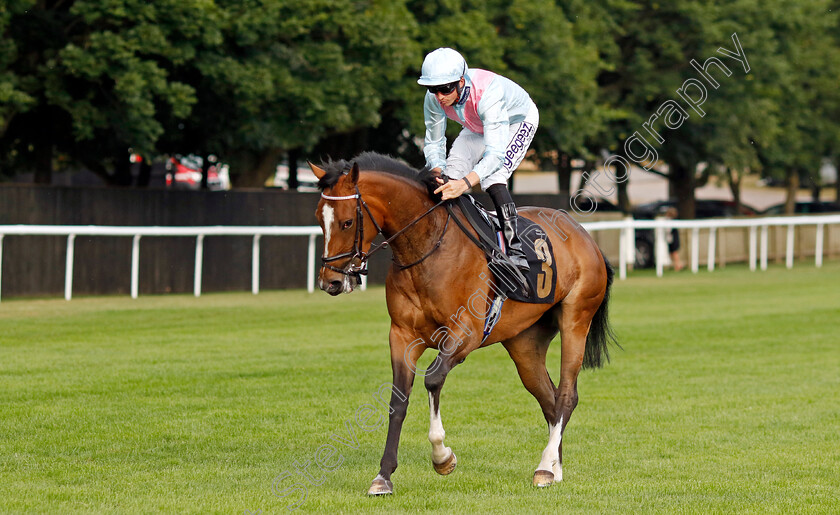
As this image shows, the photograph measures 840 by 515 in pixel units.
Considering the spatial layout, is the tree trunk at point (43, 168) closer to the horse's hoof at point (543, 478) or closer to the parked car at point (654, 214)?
the parked car at point (654, 214)

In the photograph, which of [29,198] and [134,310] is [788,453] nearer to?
[134,310]

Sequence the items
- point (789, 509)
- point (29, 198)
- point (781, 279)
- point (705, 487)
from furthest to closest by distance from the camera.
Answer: point (781, 279)
point (29, 198)
point (705, 487)
point (789, 509)

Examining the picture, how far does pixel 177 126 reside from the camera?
20250 millimetres

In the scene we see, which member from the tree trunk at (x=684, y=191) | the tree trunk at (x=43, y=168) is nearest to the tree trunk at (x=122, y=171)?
the tree trunk at (x=43, y=168)

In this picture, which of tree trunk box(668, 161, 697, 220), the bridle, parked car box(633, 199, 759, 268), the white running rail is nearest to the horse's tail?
the bridle

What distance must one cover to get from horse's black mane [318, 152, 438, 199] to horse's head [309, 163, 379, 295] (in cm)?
1

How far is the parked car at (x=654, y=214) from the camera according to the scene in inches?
1117

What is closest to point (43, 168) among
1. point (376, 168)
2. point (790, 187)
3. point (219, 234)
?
point (219, 234)

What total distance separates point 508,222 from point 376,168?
0.95 metres

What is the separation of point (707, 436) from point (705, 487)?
5.55 ft

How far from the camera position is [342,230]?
6000mm

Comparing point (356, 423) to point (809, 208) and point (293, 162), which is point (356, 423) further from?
point (809, 208)

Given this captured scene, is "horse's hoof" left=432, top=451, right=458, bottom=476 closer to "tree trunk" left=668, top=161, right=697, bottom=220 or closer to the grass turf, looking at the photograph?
the grass turf

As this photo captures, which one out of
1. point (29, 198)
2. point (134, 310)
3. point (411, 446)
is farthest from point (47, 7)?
point (411, 446)
